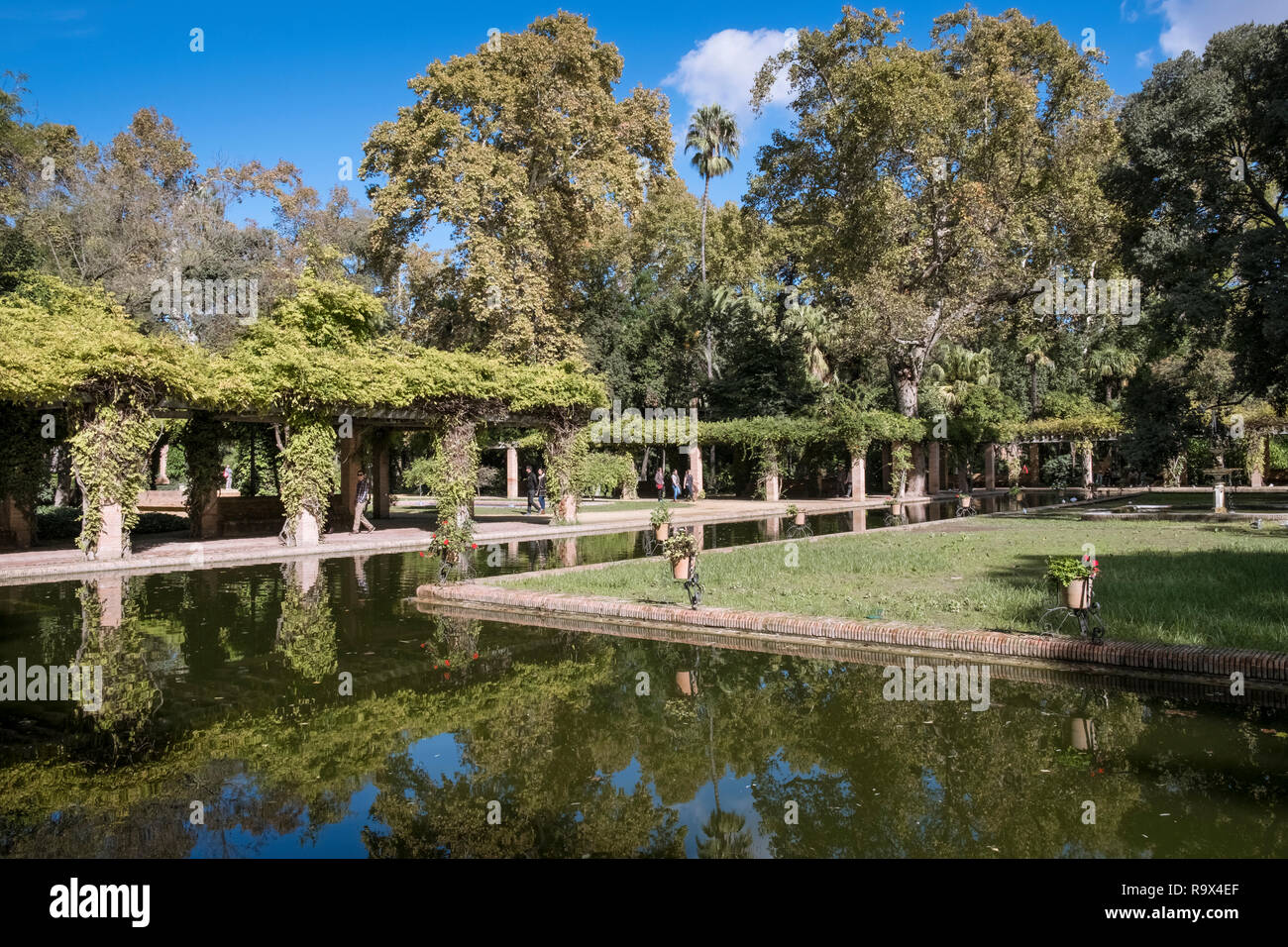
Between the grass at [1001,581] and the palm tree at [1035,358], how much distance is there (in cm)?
2805

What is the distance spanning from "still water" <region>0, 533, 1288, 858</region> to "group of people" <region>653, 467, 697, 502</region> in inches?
1013

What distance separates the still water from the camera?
4.52 metres

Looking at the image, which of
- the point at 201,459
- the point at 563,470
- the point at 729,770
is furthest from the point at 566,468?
the point at 729,770

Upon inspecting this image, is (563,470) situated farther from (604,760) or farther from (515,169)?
(604,760)

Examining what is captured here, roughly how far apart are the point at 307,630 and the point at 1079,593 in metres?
8.14

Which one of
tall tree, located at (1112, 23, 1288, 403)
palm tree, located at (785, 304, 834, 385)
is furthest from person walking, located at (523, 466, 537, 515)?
tall tree, located at (1112, 23, 1288, 403)

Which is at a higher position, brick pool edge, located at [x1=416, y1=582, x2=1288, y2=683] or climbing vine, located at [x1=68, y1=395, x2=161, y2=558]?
climbing vine, located at [x1=68, y1=395, x2=161, y2=558]

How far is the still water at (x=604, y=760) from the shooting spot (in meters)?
4.52

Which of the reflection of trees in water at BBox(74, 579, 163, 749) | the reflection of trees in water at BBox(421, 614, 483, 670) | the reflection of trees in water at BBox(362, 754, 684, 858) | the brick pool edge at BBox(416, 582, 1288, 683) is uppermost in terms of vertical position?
the brick pool edge at BBox(416, 582, 1288, 683)

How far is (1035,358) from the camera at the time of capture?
4494 centimetres

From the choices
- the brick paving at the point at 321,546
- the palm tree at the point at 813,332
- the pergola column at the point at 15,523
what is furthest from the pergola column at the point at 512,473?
the pergola column at the point at 15,523

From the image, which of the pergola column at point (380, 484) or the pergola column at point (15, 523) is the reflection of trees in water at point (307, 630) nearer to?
the pergola column at point (15, 523)

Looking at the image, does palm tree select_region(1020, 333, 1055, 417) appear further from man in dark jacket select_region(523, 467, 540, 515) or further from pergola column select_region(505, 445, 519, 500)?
man in dark jacket select_region(523, 467, 540, 515)
